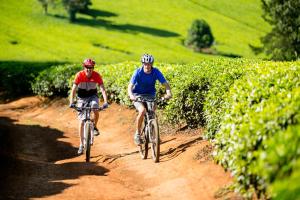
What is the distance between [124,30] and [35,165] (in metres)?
84.9

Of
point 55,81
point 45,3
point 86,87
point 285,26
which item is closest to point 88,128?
point 86,87

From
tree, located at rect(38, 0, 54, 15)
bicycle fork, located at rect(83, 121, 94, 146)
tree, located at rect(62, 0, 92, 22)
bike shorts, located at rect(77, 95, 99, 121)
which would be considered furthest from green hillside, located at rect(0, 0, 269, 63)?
bicycle fork, located at rect(83, 121, 94, 146)

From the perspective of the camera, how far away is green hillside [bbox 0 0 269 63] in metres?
80.1

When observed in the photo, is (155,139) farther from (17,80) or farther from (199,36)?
(199,36)

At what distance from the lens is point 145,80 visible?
43.1 ft

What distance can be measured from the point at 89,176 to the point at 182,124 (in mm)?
5188

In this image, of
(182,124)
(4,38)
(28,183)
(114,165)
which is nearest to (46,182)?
(28,183)

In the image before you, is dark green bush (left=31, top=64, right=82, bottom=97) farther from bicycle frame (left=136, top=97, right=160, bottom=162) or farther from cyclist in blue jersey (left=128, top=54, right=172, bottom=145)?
bicycle frame (left=136, top=97, right=160, bottom=162)

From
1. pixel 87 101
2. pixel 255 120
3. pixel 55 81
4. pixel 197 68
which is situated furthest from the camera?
pixel 55 81

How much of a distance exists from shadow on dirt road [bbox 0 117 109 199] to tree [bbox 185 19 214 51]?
74.5 m

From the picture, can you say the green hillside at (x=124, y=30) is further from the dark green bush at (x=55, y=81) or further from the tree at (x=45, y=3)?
the dark green bush at (x=55, y=81)

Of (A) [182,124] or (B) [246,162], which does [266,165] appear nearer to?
(B) [246,162]

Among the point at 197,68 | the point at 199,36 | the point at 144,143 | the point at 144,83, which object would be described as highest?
the point at 199,36

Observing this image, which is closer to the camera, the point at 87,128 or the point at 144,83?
the point at 144,83
